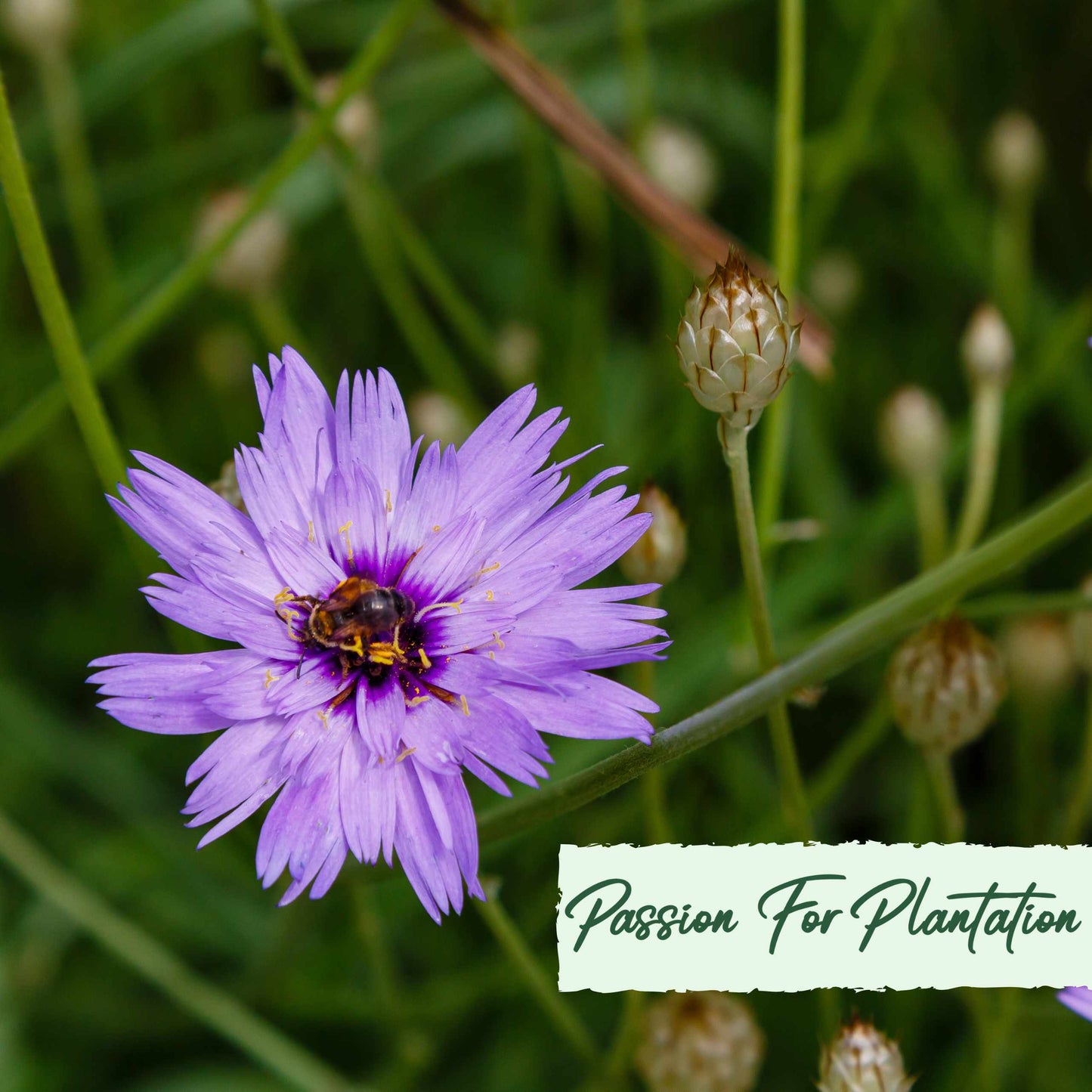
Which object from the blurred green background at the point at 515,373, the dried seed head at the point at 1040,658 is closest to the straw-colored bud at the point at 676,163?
the blurred green background at the point at 515,373

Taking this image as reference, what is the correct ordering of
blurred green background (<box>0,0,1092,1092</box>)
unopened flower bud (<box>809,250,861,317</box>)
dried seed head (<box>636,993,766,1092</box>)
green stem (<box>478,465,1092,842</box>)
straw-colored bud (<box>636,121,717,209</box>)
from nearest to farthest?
green stem (<box>478,465,1092,842</box>) → dried seed head (<box>636,993,766,1092</box>) → blurred green background (<box>0,0,1092,1092</box>) → straw-colored bud (<box>636,121,717,209</box>) → unopened flower bud (<box>809,250,861,317</box>)

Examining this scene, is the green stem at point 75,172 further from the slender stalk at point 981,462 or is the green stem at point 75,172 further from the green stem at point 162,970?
the slender stalk at point 981,462

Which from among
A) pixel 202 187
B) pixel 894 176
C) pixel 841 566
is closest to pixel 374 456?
pixel 841 566

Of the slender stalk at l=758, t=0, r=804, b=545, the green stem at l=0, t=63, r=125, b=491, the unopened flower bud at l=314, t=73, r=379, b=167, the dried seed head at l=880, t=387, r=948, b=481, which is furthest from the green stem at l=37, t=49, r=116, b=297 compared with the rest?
the dried seed head at l=880, t=387, r=948, b=481

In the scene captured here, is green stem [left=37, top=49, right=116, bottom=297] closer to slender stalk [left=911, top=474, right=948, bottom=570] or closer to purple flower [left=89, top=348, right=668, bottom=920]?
purple flower [left=89, top=348, right=668, bottom=920]

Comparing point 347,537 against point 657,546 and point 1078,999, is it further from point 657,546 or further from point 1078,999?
point 1078,999

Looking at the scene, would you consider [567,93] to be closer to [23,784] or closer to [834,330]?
[834,330]

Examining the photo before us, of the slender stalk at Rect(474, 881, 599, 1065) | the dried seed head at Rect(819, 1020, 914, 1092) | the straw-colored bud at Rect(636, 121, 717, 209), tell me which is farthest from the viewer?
the straw-colored bud at Rect(636, 121, 717, 209)
